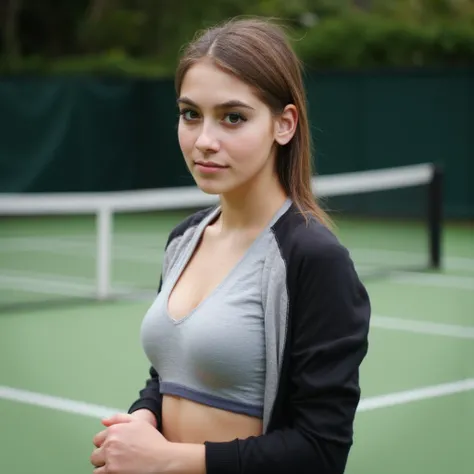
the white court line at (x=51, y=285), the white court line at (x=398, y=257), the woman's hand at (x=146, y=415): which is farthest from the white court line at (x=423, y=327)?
the woman's hand at (x=146, y=415)

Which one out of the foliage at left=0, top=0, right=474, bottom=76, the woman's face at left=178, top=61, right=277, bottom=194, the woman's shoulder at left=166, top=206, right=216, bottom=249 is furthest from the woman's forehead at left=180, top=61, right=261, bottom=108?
the foliage at left=0, top=0, right=474, bottom=76

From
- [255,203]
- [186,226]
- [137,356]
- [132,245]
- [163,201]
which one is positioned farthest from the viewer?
[132,245]

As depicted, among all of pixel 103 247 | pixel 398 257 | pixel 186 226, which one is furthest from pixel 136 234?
pixel 186 226

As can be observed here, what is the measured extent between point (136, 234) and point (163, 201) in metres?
5.64

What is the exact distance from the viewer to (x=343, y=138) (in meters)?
17.9

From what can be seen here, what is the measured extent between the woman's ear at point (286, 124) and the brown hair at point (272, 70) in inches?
0.5

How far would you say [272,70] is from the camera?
2518 millimetres

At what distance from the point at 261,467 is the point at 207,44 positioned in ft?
2.83

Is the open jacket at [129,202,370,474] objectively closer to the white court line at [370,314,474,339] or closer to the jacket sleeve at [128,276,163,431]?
the jacket sleeve at [128,276,163,431]

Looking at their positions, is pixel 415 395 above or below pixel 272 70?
below

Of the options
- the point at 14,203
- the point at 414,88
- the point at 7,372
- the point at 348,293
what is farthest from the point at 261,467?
the point at 414,88

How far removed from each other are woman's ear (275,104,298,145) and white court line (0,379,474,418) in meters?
4.04

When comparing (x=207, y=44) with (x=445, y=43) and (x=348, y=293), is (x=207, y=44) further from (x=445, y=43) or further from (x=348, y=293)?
(x=445, y=43)

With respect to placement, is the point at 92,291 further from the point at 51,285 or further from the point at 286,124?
the point at 286,124
